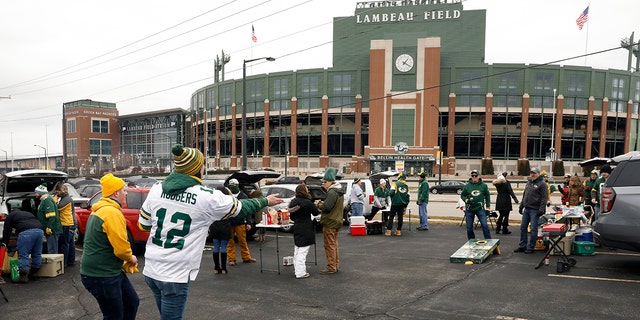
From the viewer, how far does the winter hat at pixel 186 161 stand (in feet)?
11.7

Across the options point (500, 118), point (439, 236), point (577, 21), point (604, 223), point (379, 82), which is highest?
point (577, 21)

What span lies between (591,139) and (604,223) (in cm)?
6381

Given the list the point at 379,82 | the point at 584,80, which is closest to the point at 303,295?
the point at 379,82

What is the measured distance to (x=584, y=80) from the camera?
6006cm

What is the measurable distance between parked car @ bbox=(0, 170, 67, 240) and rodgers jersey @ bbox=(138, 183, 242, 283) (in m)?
8.28

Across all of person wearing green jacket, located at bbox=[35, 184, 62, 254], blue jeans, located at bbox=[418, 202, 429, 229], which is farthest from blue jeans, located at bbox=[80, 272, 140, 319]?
blue jeans, located at bbox=[418, 202, 429, 229]

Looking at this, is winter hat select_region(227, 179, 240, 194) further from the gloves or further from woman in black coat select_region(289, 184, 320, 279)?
the gloves

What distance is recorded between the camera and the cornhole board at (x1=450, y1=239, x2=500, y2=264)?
353 inches

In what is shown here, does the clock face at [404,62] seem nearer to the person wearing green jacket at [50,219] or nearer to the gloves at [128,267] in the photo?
the person wearing green jacket at [50,219]

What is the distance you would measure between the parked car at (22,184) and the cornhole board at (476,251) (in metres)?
9.90

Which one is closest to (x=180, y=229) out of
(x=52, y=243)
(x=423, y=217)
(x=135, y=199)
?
(x=52, y=243)

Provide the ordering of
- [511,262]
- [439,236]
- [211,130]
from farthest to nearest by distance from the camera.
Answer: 1. [211,130]
2. [439,236]
3. [511,262]

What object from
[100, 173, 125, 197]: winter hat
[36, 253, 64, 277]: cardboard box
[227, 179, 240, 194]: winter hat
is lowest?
[36, 253, 64, 277]: cardboard box

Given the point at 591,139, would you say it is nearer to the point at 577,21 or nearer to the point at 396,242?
the point at 577,21
